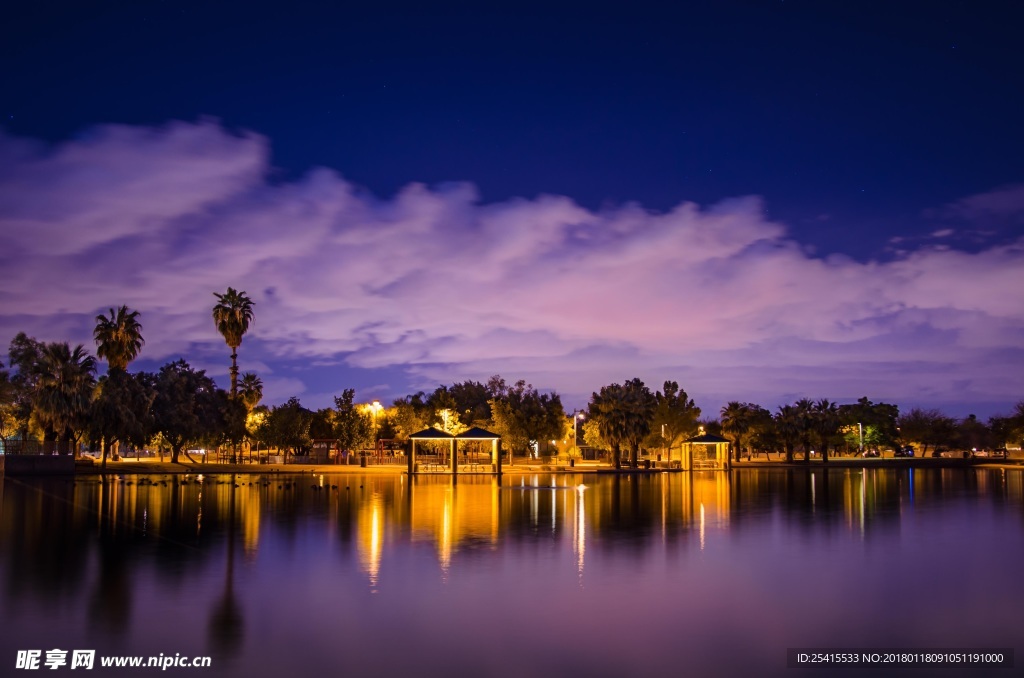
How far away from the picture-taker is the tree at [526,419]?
8431cm

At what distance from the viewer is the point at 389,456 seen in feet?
221

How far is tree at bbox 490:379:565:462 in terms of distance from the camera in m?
84.3

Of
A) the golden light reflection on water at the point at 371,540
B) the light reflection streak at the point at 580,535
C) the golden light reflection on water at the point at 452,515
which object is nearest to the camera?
the golden light reflection on water at the point at 371,540

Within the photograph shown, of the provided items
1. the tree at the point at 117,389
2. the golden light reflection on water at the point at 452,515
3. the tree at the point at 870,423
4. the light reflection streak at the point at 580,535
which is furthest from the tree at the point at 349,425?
the tree at the point at 870,423

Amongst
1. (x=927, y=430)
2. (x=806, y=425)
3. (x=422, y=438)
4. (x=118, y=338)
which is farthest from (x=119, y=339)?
(x=927, y=430)

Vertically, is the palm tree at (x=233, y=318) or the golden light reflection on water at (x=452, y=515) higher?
the palm tree at (x=233, y=318)

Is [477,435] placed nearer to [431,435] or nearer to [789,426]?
[431,435]

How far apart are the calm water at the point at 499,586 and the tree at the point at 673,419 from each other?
61.3 metres

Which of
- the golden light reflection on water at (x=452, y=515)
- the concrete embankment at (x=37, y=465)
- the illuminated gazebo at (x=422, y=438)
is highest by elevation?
the illuminated gazebo at (x=422, y=438)

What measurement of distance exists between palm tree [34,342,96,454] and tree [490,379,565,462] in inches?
1424

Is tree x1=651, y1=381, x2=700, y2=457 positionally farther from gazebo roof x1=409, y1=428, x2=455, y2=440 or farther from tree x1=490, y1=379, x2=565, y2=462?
gazebo roof x1=409, y1=428, x2=455, y2=440

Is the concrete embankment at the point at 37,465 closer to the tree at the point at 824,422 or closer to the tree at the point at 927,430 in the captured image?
the tree at the point at 824,422

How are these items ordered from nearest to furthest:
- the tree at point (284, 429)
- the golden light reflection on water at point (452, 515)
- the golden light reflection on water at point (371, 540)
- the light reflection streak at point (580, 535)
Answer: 1. the golden light reflection on water at point (371, 540)
2. the light reflection streak at point (580, 535)
3. the golden light reflection on water at point (452, 515)
4. the tree at point (284, 429)

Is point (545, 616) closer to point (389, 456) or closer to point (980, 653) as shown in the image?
point (980, 653)
